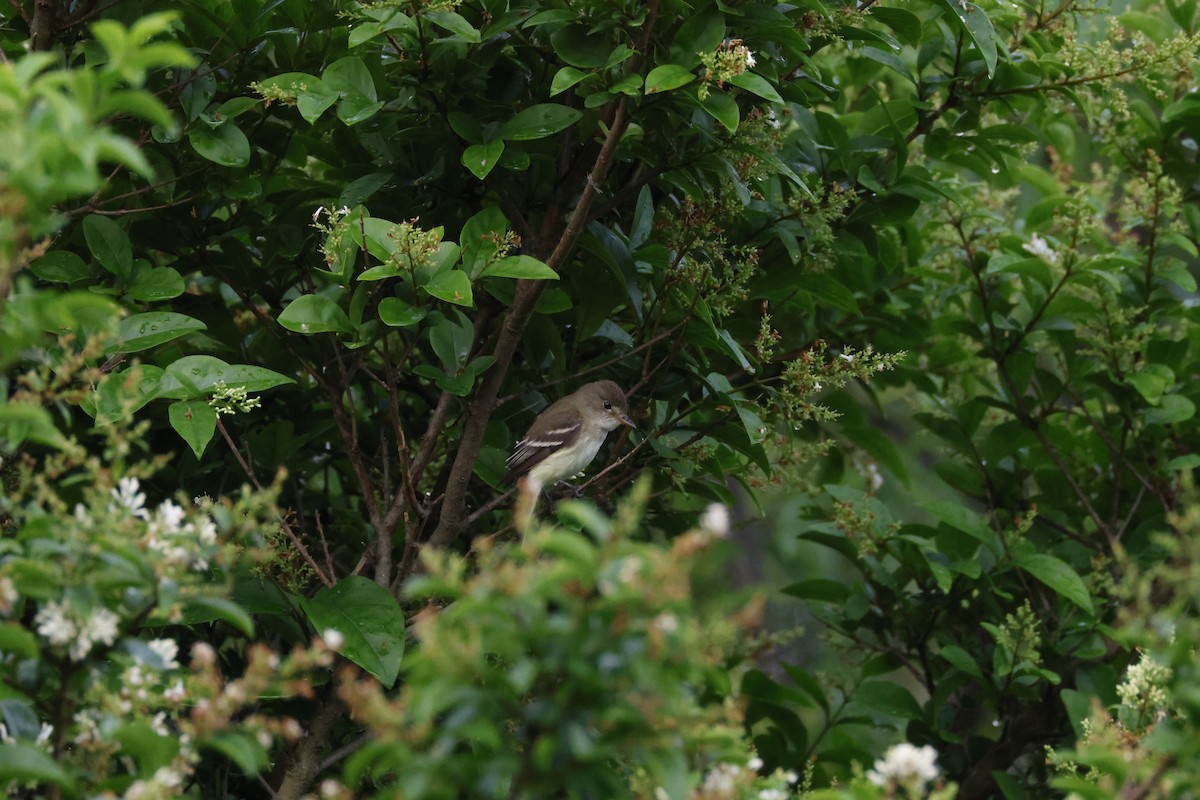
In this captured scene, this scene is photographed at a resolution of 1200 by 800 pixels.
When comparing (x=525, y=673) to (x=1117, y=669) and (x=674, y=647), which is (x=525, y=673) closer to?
(x=674, y=647)

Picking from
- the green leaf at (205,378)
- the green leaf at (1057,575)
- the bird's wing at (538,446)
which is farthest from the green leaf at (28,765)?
the green leaf at (1057,575)

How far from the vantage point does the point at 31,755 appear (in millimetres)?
2176

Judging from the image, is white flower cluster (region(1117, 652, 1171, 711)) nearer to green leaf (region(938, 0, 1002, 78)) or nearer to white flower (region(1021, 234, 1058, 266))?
green leaf (region(938, 0, 1002, 78))

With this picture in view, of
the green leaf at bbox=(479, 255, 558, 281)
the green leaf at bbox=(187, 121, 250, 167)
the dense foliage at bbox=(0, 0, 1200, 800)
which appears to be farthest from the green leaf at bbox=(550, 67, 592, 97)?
the green leaf at bbox=(187, 121, 250, 167)

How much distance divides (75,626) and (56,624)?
0.11 feet

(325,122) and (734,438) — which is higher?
(325,122)

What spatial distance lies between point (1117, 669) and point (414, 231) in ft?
11.1

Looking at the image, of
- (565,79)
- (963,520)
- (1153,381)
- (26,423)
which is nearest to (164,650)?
(26,423)

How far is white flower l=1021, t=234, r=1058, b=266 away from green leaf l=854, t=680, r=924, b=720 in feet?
5.88

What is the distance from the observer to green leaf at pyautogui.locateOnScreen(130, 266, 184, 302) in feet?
12.4

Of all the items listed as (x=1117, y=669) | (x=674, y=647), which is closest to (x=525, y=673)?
(x=674, y=647)

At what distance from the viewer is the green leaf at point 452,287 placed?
3.42m

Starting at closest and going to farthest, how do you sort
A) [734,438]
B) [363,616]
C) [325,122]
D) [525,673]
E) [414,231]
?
[525,673]
[414,231]
[363,616]
[734,438]
[325,122]

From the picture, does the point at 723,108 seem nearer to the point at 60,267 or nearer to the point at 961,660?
the point at 60,267
